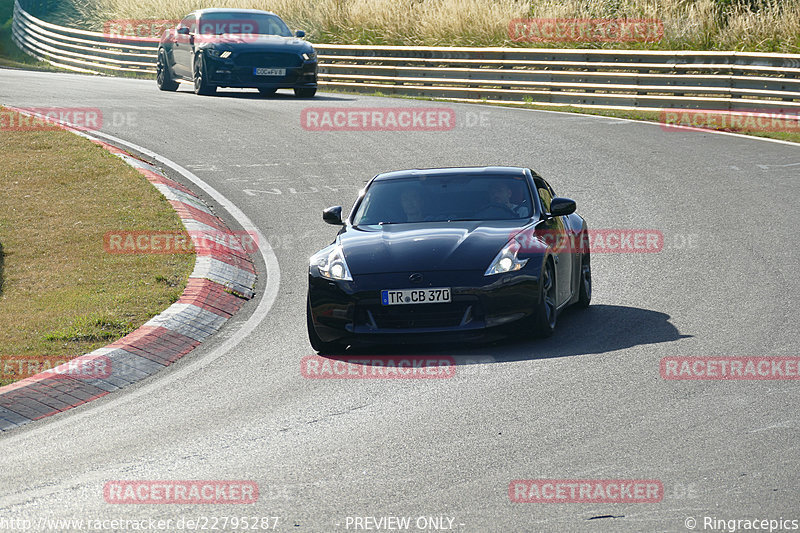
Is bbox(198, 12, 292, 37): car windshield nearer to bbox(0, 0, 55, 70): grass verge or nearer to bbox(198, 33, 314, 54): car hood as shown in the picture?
bbox(198, 33, 314, 54): car hood

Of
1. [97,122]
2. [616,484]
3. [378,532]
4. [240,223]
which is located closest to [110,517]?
[378,532]

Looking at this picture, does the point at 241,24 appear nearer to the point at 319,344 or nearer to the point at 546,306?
the point at 319,344

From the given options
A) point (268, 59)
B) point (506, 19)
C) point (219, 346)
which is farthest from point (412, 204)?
point (506, 19)

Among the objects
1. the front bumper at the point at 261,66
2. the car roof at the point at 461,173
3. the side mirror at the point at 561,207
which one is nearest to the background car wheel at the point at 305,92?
the front bumper at the point at 261,66

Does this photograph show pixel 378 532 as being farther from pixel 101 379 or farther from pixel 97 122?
pixel 97 122

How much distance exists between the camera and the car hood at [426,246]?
31.0 ft

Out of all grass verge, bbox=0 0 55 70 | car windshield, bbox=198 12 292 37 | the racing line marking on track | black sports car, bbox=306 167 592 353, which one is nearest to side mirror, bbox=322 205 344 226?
black sports car, bbox=306 167 592 353

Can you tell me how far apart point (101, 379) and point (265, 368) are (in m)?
1.21

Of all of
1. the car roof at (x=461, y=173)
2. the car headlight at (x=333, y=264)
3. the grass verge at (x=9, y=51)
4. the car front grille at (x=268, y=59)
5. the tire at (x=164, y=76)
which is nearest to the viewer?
the car headlight at (x=333, y=264)

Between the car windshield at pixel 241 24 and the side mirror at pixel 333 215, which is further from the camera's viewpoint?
the car windshield at pixel 241 24

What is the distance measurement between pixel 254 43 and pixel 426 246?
17.4 m

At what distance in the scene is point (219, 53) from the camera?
2628cm

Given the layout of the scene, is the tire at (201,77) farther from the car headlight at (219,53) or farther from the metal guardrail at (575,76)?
the metal guardrail at (575,76)

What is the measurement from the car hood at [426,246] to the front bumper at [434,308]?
0.10 metres
